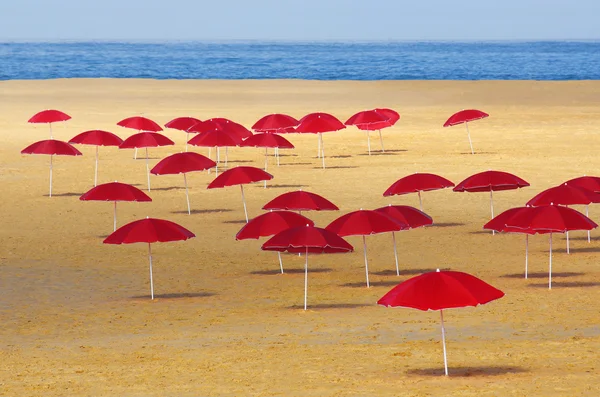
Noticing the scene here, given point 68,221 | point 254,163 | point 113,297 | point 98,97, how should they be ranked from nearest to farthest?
point 113,297 → point 68,221 → point 254,163 → point 98,97

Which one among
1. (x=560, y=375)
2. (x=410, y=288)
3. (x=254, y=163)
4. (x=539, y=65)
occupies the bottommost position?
(x=539, y=65)

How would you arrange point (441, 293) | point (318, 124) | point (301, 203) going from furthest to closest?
point (318, 124) → point (301, 203) → point (441, 293)

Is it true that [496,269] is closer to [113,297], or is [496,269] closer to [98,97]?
[113,297]

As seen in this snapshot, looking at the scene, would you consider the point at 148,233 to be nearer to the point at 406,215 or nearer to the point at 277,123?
the point at 406,215

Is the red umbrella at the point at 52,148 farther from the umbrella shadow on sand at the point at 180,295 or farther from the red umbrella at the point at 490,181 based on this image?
the umbrella shadow on sand at the point at 180,295

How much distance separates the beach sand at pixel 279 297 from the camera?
16.1 m

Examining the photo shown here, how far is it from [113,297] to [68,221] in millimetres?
9624

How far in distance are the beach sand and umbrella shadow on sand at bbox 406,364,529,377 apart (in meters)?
0.03

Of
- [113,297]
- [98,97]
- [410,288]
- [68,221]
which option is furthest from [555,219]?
[98,97]

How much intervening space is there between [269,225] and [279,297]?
129 cm

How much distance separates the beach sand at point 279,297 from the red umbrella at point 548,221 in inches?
48.4

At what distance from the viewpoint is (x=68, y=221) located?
103 feet

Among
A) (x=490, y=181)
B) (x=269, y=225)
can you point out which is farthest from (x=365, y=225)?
(x=490, y=181)

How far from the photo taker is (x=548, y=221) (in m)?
20.7
